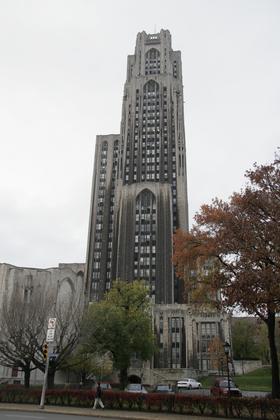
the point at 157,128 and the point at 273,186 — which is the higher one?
the point at 157,128

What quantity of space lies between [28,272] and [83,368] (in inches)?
745

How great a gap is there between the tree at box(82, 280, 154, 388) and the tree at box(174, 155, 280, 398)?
51.4ft

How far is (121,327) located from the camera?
151 feet

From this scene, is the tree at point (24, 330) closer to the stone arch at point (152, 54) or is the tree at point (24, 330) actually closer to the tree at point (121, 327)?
the tree at point (121, 327)

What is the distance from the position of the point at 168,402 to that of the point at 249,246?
10.7 m

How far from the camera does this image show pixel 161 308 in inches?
3627

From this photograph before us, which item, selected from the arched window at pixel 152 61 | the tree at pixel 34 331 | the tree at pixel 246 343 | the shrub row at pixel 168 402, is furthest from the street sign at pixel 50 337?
the arched window at pixel 152 61

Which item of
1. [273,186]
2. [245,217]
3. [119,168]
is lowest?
[245,217]

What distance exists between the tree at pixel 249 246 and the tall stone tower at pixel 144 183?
8030cm

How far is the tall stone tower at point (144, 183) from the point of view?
120m

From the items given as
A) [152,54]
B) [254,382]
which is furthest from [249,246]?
[152,54]

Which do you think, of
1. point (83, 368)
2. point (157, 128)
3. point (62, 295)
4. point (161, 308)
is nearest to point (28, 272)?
point (62, 295)

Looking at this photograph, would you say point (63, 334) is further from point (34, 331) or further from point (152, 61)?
point (152, 61)

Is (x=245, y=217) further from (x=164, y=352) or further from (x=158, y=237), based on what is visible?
(x=158, y=237)
